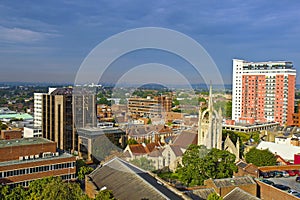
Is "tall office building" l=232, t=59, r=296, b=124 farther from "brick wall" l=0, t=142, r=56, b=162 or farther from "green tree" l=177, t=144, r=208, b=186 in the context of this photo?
"brick wall" l=0, t=142, r=56, b=162

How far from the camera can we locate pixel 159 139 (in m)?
32.7

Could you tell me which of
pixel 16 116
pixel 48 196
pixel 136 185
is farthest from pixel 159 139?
pixel 16 116

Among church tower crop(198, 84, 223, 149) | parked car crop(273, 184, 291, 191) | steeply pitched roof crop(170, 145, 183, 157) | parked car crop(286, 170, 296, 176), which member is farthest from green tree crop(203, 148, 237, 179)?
steeply pitched roof crop(170, 145, 183, 157)

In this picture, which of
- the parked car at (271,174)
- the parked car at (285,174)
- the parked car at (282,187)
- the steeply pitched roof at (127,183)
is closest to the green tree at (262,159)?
the parked car at (271,174)

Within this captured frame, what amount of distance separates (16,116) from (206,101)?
4532 centimetres

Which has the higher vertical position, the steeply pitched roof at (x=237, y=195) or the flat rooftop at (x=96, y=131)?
the flat rooftop at (x=96, y=131)

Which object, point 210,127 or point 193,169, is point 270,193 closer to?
point 193,169

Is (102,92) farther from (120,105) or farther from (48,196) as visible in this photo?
(48,196)

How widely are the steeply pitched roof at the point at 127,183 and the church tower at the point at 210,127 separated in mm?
11095

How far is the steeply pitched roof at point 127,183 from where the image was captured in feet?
43.2

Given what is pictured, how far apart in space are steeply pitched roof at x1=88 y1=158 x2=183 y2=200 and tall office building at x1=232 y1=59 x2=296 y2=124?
3631 cm

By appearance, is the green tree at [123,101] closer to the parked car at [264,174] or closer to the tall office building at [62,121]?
the tall office building at [62,121]

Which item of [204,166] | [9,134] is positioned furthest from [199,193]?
[9,134]

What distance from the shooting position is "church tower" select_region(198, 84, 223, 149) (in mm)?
26703
